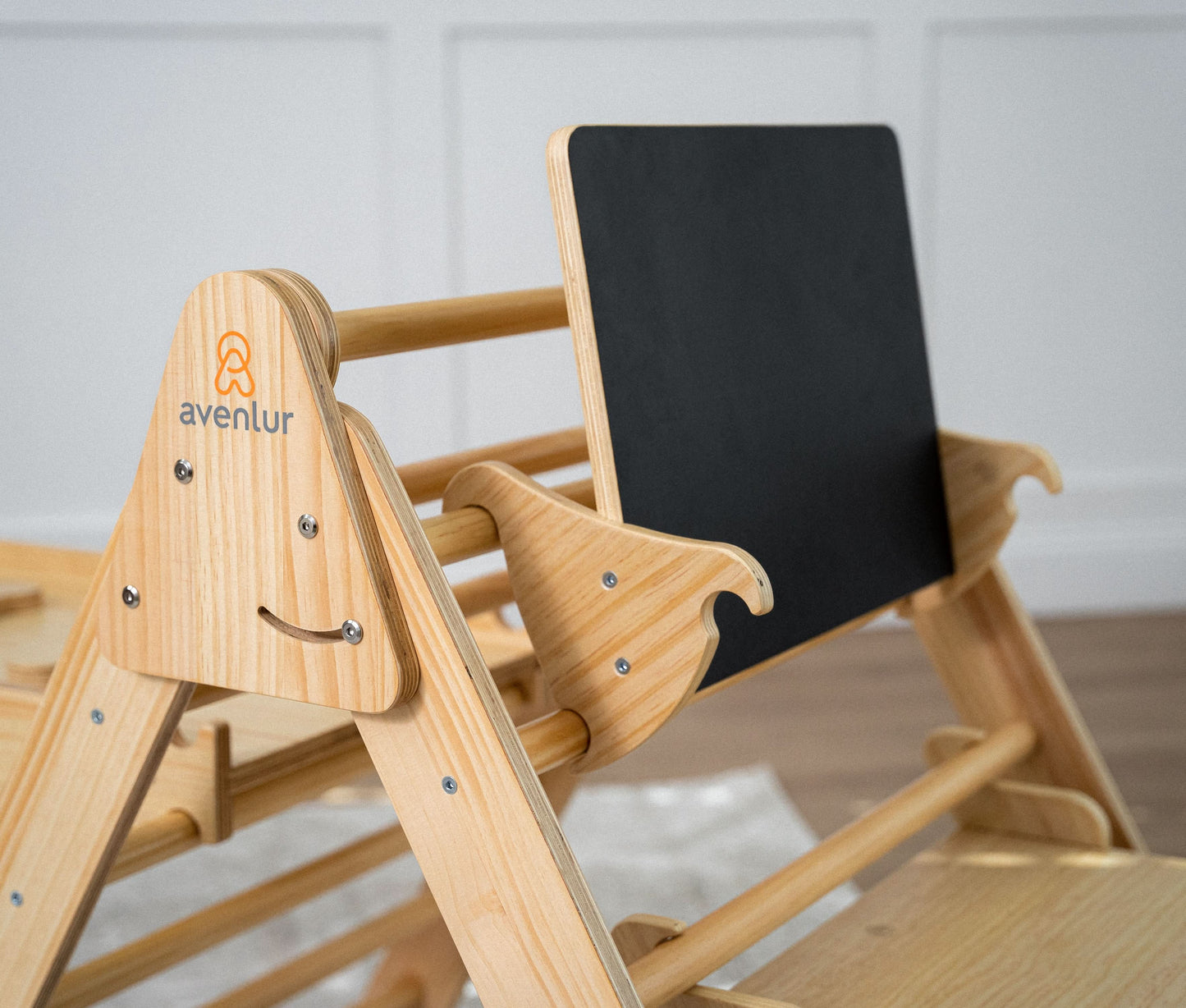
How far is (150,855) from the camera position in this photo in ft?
2.85

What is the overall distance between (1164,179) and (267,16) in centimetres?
203

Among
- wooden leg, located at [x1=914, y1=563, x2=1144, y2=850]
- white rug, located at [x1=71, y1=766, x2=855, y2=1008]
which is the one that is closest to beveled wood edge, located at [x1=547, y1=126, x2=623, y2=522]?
wooden leg, located at [x1=914, y1=563, x2=1144, y2=850]

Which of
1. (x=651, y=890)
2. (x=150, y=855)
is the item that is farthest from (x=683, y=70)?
(x=150, y=855)

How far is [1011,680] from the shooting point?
118 centimetres

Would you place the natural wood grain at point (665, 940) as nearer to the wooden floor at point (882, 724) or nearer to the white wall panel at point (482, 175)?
the wooden floor at point (882, 724)

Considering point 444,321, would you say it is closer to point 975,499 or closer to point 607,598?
point 607,598

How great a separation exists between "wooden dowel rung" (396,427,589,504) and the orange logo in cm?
24

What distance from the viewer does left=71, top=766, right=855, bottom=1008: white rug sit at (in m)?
1.58

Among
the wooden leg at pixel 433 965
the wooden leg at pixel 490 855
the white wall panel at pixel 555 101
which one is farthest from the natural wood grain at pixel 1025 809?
the white wall panel at pixel 555 101

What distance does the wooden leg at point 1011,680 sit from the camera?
3.80 ft

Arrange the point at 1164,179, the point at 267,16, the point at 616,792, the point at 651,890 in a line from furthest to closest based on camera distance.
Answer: the point at 1164,179 → the point at 267,16 → the point at 616,792 → the point at 651,890

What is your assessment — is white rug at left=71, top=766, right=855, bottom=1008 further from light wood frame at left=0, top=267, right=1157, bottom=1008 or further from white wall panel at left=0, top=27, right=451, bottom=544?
white wall panel at left=0, top=27, right=451, bottom=544

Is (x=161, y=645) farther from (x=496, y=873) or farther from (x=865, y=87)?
(x=865, y=87)

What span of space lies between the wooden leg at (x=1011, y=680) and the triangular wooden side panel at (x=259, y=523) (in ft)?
2.16
